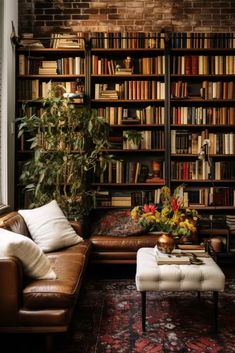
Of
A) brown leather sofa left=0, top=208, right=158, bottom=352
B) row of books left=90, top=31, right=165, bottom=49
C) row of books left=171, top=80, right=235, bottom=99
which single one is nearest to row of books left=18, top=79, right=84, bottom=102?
row of books left=90, top=31, right=165, bottom=49

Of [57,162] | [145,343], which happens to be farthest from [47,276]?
[57,162]

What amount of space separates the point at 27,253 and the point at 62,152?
2.19m

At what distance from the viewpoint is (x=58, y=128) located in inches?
177

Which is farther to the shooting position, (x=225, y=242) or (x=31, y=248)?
(x=225, y=242)

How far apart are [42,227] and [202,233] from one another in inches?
79.5

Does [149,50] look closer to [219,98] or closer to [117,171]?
[219,98]

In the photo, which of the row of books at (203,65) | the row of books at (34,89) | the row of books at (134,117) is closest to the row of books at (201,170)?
the row of books at (134,117)

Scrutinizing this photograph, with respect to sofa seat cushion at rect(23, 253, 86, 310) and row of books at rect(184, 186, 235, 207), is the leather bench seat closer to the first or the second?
row of books at rect(184, 186, 235, 207)

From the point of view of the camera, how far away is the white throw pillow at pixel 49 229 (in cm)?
359

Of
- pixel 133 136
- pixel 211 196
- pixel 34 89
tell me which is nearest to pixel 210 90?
pixel 133 136

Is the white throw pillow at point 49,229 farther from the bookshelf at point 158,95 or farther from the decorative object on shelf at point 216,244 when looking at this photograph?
the decorative object on shelf at point 216,244

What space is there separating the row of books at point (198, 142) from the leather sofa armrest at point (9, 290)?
3032 mm

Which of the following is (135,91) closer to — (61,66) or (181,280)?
(61,66)

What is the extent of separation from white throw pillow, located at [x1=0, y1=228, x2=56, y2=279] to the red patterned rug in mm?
452
